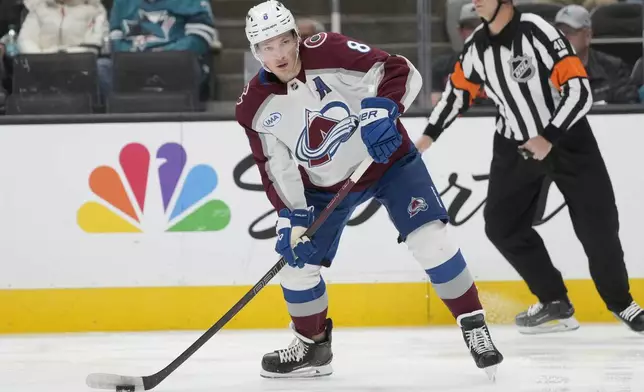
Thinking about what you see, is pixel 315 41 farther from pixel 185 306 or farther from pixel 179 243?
pixel 185 306

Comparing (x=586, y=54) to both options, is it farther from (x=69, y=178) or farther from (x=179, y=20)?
(x=69, y=178)

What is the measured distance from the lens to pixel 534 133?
4.11m

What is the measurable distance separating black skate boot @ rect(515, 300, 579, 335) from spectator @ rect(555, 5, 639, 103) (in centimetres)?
104

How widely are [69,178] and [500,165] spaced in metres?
1.88

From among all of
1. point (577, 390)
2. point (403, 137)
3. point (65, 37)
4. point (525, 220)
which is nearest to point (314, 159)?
point (403, 137)

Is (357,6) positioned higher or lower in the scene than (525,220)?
higher

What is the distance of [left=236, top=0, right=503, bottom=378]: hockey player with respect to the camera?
3119mm

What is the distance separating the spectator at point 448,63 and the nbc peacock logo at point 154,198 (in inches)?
41.6

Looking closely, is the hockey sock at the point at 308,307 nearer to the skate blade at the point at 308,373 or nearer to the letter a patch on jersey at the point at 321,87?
the skate blade at the point at 308,373

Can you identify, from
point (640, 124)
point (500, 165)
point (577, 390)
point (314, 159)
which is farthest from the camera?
point (640, 124)

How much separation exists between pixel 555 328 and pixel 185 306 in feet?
5.18

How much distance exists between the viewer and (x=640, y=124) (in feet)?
15.4

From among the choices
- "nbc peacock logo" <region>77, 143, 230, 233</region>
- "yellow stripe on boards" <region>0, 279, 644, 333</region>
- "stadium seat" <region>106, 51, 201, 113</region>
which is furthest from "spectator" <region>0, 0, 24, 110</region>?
"yellow stripe on boards" <region>0, 279, 644, 333</region>

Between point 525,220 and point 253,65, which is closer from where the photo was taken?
point 525,220
